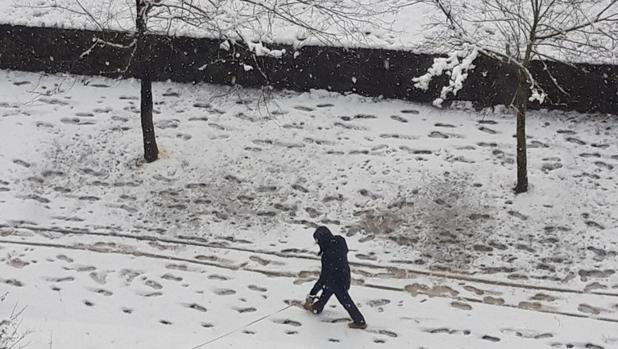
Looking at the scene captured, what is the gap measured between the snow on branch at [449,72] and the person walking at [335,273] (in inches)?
195

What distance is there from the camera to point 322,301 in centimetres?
1227

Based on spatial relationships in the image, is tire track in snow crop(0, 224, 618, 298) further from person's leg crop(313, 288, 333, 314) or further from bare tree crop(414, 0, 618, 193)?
bare tree crop(414, 0, 618, 193)

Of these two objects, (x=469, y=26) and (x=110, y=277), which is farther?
(x=469, y=26)

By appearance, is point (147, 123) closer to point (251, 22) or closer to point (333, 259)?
point (251, 22)

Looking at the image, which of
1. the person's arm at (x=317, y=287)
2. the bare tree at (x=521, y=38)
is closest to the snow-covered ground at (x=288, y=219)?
the person's arm at (x=317, y=287)

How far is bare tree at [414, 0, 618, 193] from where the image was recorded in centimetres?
1368

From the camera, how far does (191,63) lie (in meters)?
17.6

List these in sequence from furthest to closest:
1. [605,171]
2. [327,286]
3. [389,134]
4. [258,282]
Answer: [389,134], [605,171], [258,282], [327,286]

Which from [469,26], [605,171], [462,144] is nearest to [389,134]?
[462,144]

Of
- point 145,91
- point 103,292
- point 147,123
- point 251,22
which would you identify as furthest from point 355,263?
point 251,22

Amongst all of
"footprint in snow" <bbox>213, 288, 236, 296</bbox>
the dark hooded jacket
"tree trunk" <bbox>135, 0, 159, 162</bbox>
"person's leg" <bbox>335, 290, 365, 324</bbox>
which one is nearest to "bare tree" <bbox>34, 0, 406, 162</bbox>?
"tree trunk" <bbox>135, 0, 159, 162</bbox>

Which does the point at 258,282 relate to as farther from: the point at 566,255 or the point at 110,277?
the point at 566,255

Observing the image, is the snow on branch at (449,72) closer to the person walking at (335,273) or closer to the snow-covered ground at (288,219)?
the snow-covered ground at (288,219)

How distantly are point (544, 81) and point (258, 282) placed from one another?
6866 millimetres
